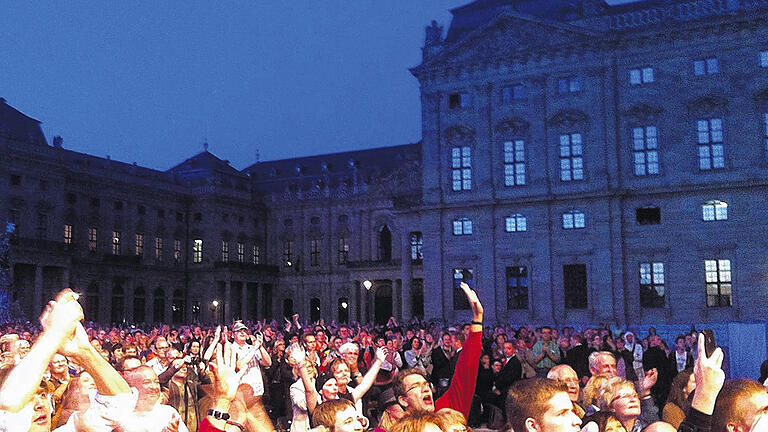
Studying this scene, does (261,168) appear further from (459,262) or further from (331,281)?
(459,262)

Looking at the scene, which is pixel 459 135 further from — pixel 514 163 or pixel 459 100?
pixel 514 163

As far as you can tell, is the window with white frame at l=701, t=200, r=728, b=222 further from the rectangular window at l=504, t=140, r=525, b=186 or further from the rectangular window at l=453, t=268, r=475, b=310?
the rectangular window at l=453, t=268, r=475, b=310

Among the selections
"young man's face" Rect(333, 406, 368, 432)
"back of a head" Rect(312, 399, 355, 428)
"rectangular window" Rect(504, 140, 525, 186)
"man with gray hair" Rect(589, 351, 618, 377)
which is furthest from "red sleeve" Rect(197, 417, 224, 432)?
"rectangular window" Rect(504, 140, 525, 186)

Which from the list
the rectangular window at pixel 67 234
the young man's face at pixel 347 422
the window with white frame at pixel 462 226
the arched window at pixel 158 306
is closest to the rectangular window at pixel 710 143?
the window with white frame at pixel 462 226

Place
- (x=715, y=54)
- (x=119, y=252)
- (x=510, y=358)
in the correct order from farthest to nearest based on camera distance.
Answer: (x=119, y=252) → (x=715, y=54) → (x=510, y=358)

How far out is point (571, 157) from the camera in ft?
137

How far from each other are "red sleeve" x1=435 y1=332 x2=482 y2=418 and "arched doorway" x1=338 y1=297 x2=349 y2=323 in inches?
2609

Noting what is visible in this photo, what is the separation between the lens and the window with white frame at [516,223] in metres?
42.5

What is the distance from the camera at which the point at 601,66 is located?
4122cm

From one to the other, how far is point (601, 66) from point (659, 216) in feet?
26.5

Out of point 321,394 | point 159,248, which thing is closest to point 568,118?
point 321,394

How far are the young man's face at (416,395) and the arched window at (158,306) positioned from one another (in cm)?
A: 6403

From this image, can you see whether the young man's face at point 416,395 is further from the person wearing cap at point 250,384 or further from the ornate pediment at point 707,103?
the ornate pediment at point 707,103

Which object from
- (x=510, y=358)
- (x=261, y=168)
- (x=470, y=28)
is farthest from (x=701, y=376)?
(x=261, y=168)
